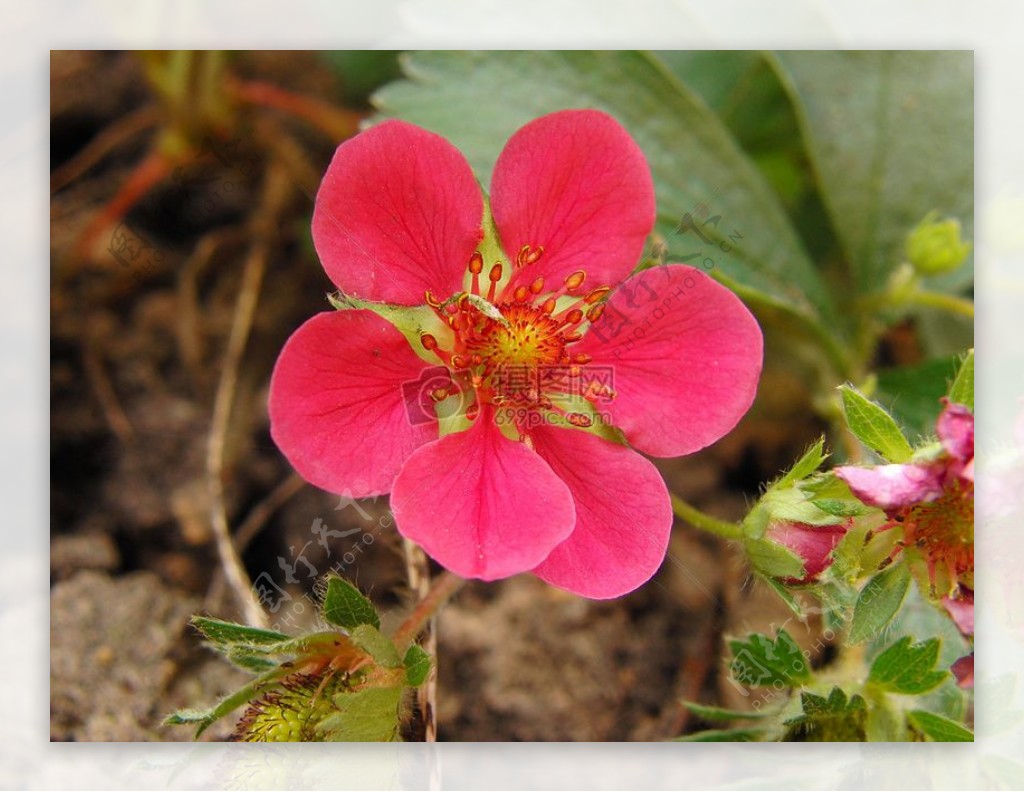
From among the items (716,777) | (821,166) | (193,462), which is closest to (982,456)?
(716,777)

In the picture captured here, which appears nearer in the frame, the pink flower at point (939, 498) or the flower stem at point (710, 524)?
the pink flower at point (939, 498)

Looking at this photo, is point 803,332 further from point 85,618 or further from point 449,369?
point 85,618

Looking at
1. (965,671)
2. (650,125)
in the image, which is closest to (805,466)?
(965,671)

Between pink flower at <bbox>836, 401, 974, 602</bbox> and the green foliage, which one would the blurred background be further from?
pink flower at <bbox>836, 401, 974, 602</bbox>

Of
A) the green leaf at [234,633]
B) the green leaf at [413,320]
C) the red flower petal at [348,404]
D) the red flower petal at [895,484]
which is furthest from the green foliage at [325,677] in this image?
the red flower petal at [895,484]

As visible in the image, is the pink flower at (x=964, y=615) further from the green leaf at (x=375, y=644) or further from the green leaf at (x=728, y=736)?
the green leaf at (x=375, y=644)
